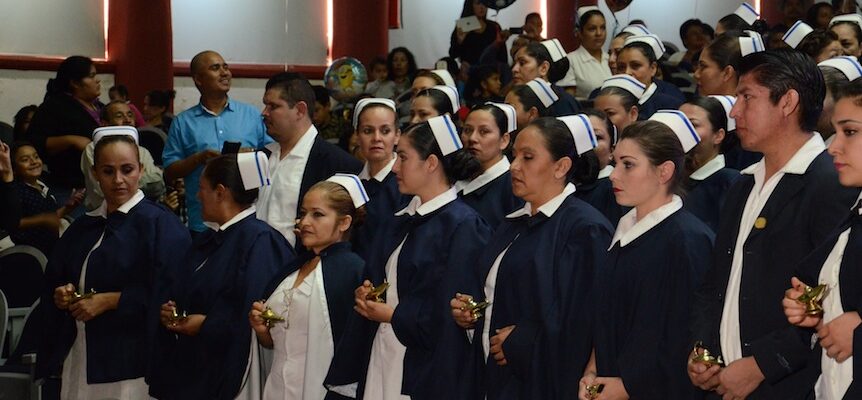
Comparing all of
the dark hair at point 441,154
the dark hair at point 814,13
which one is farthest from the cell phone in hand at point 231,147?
the dark hair at point 814,13

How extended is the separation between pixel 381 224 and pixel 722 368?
2370 mm

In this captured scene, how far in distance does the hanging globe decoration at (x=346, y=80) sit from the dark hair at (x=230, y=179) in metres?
4.85

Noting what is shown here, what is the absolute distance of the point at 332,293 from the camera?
5.47 metres

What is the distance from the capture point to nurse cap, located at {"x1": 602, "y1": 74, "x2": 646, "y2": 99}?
653 cm

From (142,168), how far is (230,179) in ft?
2.84

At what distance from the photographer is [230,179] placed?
5875 mm

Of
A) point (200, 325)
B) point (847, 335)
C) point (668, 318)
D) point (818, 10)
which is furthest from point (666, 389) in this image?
point (818, 10)

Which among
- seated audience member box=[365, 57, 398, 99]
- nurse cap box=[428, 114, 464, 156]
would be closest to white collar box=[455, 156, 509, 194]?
nurse cap box=[428, 114, 464, 156]

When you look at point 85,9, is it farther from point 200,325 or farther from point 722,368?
point 722,368

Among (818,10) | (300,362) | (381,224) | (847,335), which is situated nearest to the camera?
(847,335)

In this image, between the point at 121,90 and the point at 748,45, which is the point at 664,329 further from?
the point at 121,90

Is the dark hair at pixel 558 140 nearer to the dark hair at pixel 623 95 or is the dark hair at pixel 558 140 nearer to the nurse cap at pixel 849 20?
the dark hair at pixel 623 95

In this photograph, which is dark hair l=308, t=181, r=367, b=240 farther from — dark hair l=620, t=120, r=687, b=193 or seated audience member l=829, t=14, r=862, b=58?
seated audience member l=829, t=14, r=862, b=58

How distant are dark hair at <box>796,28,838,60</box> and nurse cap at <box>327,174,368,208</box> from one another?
8.23 ft
